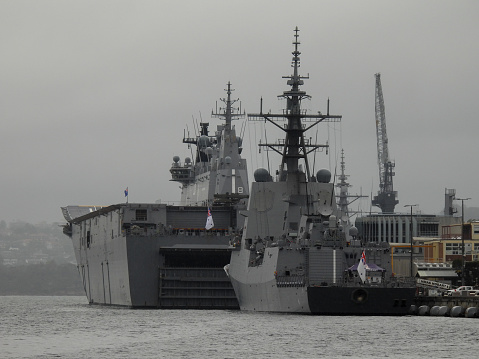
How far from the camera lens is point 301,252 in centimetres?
6334

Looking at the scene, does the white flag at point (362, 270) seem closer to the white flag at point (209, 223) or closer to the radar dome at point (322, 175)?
the radar dome at point (322, 175)

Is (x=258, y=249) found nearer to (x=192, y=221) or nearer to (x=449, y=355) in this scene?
(x=192, y=221)

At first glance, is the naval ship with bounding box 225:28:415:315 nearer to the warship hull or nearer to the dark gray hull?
the dark gray hull

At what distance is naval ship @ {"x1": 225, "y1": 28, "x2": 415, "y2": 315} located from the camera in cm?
6166

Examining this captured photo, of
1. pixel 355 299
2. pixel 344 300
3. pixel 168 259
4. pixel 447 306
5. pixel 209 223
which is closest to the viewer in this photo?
pixel 344 300

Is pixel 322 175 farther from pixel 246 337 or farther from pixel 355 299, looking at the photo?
pixel 246 337

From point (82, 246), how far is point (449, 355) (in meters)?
63.9

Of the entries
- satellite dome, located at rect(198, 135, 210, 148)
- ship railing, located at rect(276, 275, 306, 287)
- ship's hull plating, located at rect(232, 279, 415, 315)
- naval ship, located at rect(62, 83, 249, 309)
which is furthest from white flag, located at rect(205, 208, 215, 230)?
satellite dome, located at rect(198, 135, 210, 148)

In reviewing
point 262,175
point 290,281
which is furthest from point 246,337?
point 262,175

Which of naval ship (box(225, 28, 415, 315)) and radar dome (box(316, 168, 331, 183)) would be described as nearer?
naval ship (box(225, 28, 415, 315))

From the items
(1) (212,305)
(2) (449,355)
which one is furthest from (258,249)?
(2) (449,355)

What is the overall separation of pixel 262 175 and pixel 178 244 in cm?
1130

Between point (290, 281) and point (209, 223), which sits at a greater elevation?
point (209, 223)

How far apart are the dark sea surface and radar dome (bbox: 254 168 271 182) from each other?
9825mm
